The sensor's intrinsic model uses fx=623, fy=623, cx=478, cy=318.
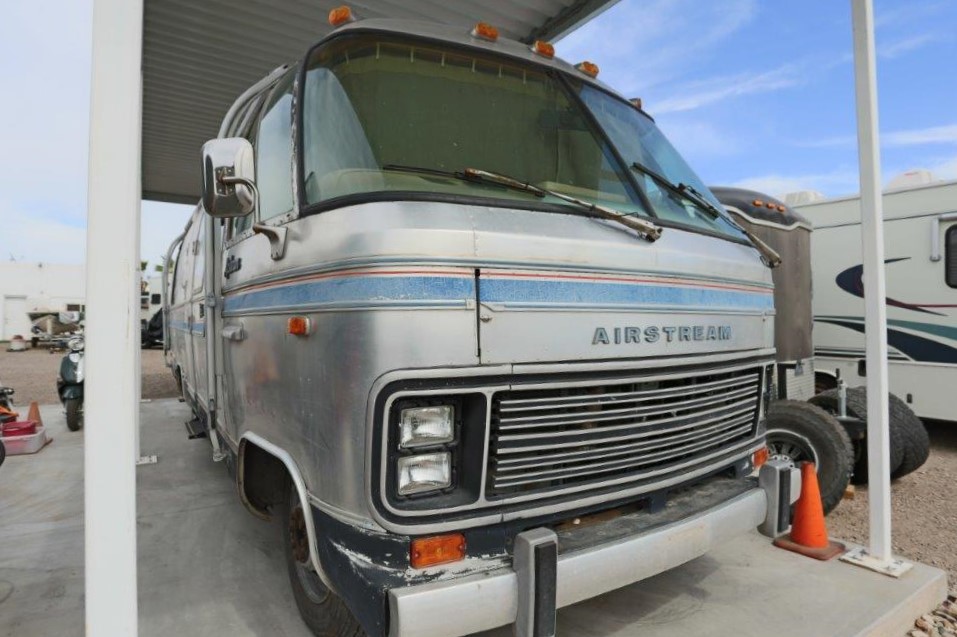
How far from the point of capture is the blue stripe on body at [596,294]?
7.22ft

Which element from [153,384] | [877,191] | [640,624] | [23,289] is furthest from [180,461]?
[23,289]

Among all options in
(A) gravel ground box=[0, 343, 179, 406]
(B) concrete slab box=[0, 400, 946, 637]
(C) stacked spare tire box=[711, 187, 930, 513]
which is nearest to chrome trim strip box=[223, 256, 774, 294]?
(B) concrete slab box=[0, 400, 946, 637]

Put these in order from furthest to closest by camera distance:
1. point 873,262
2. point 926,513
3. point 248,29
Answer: point 248,29 → point 926,513 → point 873,262

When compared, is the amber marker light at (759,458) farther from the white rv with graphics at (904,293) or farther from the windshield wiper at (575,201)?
the white rv with graphics at (904,293)

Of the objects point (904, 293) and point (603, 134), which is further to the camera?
point (904, 293)

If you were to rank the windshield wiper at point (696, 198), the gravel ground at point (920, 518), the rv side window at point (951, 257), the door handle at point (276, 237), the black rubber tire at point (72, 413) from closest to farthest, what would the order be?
the door handle at point (276, 237)
the windshield wiper at point (696, 198)
the gravel ground at point (920, 518)
the rv side window at point (951, 257)
the black rubber tire at point (72, 413)

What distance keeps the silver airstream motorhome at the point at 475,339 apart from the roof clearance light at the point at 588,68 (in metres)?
0.14

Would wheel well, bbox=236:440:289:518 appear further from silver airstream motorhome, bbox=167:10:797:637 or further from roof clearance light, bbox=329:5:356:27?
roof clearance light, bbox=329:5:356:27

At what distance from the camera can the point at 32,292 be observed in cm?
3275

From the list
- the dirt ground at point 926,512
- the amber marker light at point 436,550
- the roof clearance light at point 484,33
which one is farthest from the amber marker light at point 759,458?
the roof clearance light at point 484,33

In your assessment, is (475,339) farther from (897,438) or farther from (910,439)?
(910,439)

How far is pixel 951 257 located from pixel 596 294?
6.51 m

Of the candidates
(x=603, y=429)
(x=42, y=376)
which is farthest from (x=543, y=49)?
(x=42, y=376)

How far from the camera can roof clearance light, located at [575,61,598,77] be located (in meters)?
3.60
